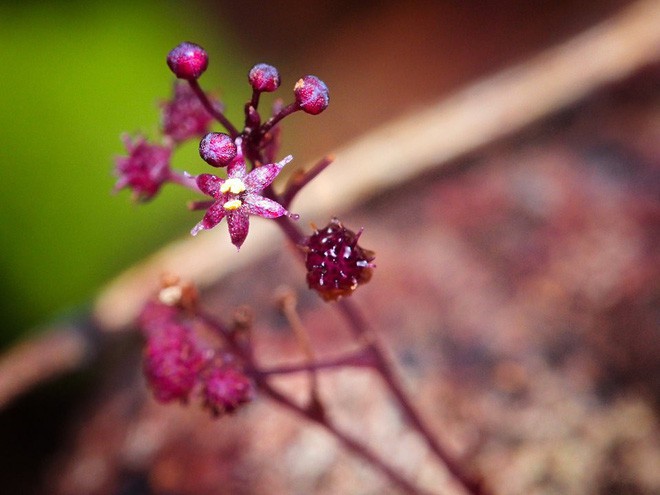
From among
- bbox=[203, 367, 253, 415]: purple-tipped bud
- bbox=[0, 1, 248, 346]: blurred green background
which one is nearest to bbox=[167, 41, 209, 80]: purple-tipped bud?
bbox=[203, 367, 253, 415]: purple-tipped bud

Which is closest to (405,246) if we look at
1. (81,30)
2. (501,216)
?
(501,216)

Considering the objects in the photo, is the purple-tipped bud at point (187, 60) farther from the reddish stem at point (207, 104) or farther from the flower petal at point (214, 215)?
the flower petal at point (214, 215)

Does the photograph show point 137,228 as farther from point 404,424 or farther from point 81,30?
point 404,424

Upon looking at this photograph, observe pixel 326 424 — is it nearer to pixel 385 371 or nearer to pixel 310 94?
pixel 385 371

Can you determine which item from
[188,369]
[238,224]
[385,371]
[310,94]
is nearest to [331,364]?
[385,371]

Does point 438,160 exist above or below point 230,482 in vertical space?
above

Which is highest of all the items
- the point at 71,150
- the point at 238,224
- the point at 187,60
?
the point at 71,150
